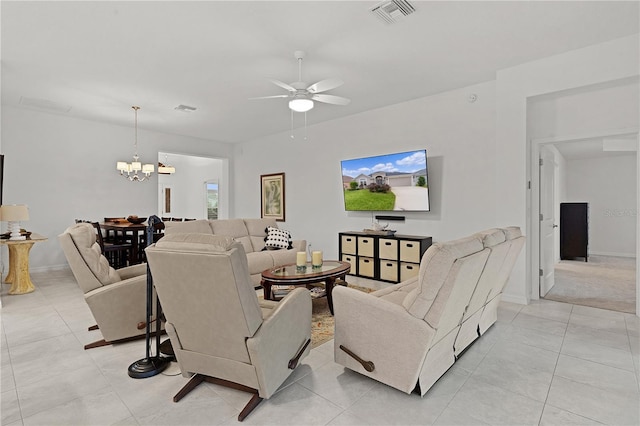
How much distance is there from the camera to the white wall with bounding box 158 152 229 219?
32.9 feet

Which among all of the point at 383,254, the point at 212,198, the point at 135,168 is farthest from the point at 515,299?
the point at 212,198

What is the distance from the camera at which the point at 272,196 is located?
7.53 m

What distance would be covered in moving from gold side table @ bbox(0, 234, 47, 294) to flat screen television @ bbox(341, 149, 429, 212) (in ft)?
15.7

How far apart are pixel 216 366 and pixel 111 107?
16.8ft

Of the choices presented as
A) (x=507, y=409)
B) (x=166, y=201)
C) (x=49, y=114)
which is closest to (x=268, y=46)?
(x=507, y=409)

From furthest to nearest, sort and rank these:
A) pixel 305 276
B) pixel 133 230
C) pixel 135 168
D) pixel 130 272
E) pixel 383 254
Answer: pixel 135 168
pixel 133 230
pixel 383 254
pixel 305 276
pixel 130 272

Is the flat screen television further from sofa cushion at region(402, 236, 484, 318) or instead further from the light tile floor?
sofa cushion at region(402, 236, 484, 318)

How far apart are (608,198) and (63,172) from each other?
11483 millimetres

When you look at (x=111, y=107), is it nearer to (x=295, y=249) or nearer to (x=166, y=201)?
(x=295, y=249)

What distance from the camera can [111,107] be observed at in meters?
5.40

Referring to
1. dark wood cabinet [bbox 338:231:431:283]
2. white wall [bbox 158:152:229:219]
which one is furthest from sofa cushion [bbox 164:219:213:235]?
white wall [bbox 158:152:229:219]

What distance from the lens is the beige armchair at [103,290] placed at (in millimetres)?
2645

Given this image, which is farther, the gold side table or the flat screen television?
the flat screen television

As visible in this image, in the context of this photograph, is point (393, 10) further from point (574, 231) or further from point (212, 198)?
point (212, 198)
